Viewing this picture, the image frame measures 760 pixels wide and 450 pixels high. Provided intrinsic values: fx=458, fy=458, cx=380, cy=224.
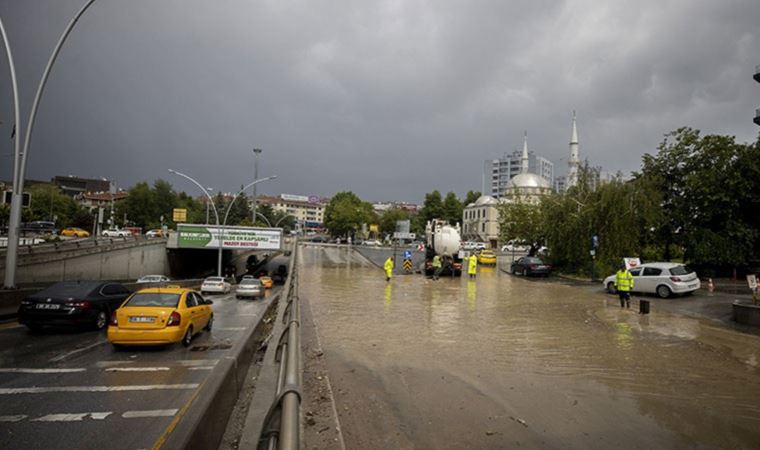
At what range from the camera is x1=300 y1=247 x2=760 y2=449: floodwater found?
5.43 m

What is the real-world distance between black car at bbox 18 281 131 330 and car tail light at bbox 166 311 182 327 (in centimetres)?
341

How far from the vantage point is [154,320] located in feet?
33.1

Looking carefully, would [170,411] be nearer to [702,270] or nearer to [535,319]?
[535,319]

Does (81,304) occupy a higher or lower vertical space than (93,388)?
higher

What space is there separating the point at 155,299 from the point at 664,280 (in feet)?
66.6

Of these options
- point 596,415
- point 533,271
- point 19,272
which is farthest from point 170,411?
point 533,271

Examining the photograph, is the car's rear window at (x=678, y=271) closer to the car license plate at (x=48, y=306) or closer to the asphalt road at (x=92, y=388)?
the asphalt road at (x=92, y=388)

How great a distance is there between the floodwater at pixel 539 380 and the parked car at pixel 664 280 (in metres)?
5.40

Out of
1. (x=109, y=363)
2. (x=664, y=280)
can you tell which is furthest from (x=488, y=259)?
(x=109, y=363)

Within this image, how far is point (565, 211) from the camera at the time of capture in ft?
112

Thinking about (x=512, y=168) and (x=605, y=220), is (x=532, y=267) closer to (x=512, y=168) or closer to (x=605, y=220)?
(x=605, y=220)

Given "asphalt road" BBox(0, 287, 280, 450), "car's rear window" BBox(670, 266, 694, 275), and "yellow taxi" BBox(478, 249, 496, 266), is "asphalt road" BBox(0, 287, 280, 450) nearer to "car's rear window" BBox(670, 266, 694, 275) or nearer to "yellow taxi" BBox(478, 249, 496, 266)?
"car's rear window" BBox(670, 266, 694, 275)

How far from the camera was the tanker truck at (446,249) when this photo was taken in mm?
32375

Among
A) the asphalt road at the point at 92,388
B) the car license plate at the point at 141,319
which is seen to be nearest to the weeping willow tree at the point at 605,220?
the asphalt road at the point at 92,388
